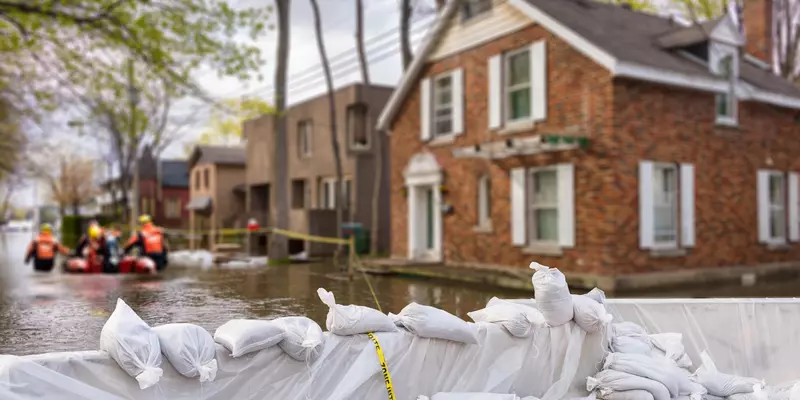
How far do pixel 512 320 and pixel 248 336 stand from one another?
2083 mm

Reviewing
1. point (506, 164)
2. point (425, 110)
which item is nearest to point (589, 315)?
point (506, 164)

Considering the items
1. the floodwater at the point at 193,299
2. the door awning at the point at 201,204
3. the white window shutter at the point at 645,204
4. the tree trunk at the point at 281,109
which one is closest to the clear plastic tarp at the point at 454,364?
the floodwater at the point at 193,299

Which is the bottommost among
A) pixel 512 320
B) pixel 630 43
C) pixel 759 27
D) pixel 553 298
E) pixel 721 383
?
pixel 721 383

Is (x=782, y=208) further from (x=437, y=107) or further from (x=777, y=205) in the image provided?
(x=437, y=107)

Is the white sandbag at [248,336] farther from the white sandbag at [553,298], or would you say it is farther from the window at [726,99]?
the window at [726,99]

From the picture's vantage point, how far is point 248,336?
14.7 ft

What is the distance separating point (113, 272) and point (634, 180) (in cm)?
1140

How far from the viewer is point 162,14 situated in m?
16.7

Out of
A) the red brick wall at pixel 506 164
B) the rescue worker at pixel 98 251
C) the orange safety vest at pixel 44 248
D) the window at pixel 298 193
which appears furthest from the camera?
the window at pixel 298 193

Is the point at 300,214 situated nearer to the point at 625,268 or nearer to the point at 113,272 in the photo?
the point at 113,272

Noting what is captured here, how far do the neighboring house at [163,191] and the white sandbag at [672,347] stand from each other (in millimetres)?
46871

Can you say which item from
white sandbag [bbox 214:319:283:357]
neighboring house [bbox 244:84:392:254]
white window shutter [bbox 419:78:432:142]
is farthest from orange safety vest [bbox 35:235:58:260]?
white sandbag [bbox 214:319:283:357]

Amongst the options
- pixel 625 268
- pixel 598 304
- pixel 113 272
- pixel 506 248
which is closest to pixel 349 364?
pixel 598 304

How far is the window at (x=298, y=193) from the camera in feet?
97.4
